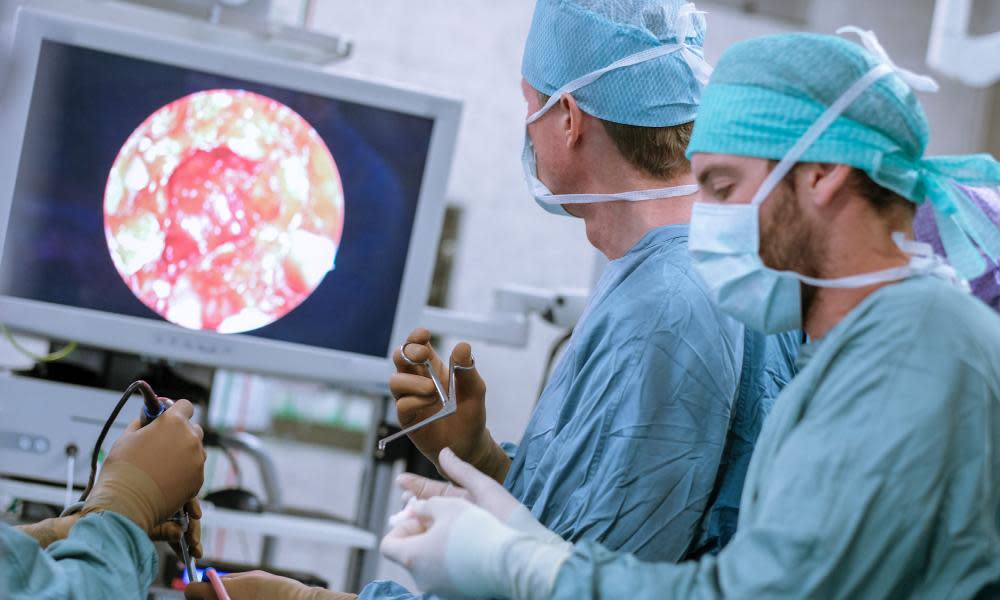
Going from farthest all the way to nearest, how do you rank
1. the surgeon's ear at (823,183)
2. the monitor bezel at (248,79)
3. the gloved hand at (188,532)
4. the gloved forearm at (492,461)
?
1. the monitor bezel at (248,79)
2. the gloved forearm at (492,461)
3. the gloved hand at (188,532)
4. the surgeon's ear at (823,183)

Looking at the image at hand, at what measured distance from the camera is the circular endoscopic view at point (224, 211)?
86.0 inches

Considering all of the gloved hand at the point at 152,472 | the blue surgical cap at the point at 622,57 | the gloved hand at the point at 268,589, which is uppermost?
the blue surgical cap at the point at 622,57

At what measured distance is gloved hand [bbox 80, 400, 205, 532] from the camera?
4.56 feet

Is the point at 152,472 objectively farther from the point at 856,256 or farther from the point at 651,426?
the point at 856,256

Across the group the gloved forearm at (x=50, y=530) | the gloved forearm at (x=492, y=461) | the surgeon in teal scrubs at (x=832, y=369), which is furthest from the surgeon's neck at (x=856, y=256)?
the gloved forearm at (x=50, y=530)

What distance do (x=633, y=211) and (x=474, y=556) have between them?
0.70 m

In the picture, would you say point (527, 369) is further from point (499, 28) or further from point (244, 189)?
point (244, 189)

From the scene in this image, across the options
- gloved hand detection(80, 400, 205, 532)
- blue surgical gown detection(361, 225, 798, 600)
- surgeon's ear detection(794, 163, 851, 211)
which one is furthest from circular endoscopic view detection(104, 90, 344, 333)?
surgeon's ear detection(794, 163, 851, 211)

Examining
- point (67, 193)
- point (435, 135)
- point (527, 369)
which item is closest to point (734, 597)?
point (435, 135)

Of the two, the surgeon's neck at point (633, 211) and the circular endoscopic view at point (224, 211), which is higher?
the surgeon's neck at point (633, 211)

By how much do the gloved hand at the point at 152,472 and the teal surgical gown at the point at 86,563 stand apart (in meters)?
0.04

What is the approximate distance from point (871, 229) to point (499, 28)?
164 inches

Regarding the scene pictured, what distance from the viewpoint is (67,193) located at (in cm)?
216

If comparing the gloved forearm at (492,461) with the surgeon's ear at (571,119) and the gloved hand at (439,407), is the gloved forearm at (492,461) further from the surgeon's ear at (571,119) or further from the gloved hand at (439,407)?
the surgeon's ear at (571,119)
